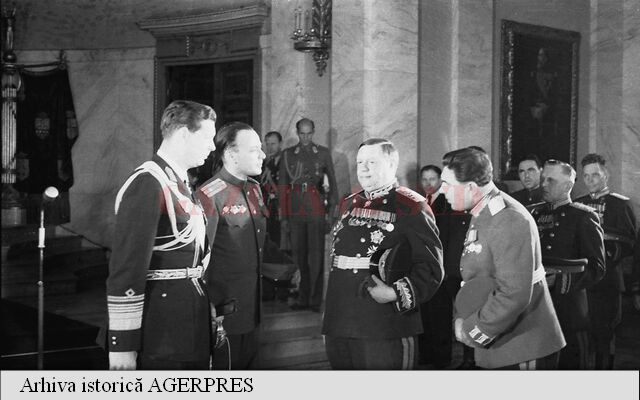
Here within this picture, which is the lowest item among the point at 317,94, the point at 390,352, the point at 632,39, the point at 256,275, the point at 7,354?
the point at 7,354

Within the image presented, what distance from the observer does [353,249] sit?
144 inches

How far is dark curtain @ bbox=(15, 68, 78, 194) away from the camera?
9.79 m

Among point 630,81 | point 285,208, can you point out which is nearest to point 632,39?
point 630,81

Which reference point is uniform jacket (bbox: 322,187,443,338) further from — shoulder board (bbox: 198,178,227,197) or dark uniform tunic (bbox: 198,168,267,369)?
shoulder board (bbox: 198,178,227,197)

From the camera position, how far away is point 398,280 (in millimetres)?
3514

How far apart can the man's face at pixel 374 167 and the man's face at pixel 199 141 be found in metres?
0.78

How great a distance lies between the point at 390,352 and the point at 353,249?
479 mm

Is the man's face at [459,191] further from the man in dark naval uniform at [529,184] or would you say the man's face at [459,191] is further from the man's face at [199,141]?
the man in dark naval uniform at [529,184]

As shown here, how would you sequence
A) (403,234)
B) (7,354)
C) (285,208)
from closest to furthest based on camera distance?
1. (403,234)
2. (7,354)
3. (285,208)

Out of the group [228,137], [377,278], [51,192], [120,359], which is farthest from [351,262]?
[51,192]

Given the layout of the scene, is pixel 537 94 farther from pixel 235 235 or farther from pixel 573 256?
pixel 235 235

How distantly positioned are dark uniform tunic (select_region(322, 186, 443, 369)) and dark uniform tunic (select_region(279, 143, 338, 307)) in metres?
3.11

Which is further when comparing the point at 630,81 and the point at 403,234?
the point at 630,81
